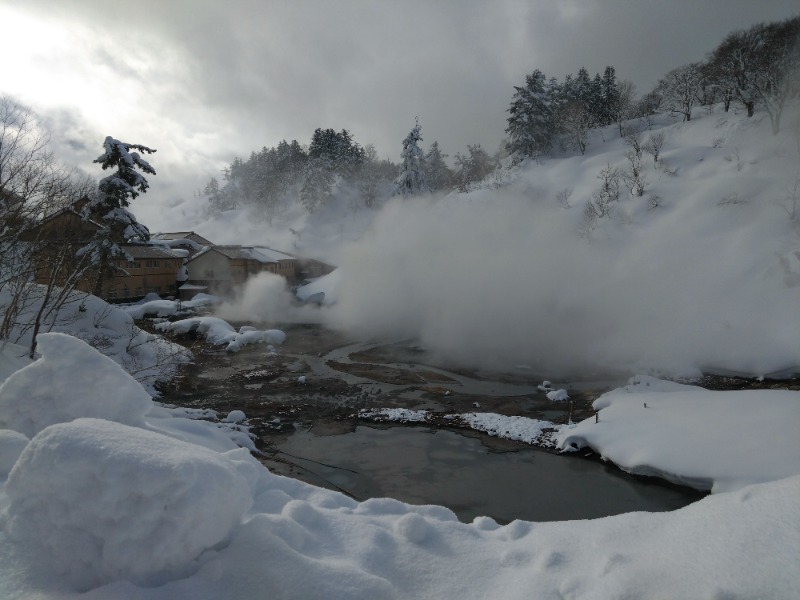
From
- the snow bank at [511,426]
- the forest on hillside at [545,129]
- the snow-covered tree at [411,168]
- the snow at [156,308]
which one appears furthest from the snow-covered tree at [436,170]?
the snow bank at [511,426]

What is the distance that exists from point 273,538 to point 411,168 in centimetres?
5482

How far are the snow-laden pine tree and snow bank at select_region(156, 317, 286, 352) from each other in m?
5.82

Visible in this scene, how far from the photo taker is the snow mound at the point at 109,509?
11.8 feet

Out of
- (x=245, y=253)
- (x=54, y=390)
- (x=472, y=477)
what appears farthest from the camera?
(x=245, y=253)

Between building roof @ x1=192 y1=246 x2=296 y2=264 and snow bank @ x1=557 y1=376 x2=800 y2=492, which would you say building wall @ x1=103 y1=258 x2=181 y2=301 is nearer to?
building roof @ x1=192 y1=246 x2=296 y2=264

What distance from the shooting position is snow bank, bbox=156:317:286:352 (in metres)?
25.3

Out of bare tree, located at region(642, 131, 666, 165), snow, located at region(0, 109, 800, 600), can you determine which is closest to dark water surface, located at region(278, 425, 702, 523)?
snow, located at region(0, 109, 800, 600)

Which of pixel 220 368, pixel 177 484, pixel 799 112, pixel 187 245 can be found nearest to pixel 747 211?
pixel 799 112

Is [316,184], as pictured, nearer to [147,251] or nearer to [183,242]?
[183,242]

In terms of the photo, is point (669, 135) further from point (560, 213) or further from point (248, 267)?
point (248, 267)

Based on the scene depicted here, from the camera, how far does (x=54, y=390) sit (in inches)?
231

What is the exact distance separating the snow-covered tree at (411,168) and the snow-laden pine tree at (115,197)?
34.0 m

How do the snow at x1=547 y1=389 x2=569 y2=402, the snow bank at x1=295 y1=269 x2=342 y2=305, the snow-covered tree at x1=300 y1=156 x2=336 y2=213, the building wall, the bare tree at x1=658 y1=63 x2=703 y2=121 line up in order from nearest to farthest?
the snow at x1=547 y1=389 x2=569 y2=402
the building wall
the snow bank at x1=295 y1=269 x2=342 y2=305
the bare tree at x1=658 y1=63 x2=703 y2=121
the snow-covered tree at x1=300 y1=156 x2=336 y2=213

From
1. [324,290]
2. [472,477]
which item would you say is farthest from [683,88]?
[472,477]
